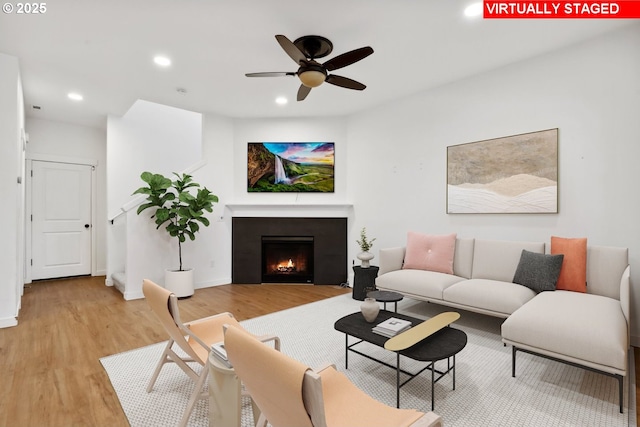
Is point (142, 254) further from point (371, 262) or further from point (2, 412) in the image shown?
point (371, 262)

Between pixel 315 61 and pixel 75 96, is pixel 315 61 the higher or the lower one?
the lower one

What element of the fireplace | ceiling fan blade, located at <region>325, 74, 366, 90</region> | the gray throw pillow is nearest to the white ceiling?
ceiling fan blade, located at <region>325, 74, 366, 90</region>

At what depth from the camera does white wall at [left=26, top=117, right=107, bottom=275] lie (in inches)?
225

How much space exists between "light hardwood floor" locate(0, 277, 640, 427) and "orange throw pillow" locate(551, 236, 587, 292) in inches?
29.0

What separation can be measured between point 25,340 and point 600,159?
19.4 ft

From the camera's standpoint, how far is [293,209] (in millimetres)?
5703

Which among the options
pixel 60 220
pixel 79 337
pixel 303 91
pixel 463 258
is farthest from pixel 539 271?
pixel 60 220

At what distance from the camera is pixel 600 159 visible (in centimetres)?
320

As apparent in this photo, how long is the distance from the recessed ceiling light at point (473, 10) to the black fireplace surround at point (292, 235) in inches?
137

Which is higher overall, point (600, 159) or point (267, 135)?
point (267, 135)

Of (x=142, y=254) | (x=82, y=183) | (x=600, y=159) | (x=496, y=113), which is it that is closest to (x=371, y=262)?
(x=496, y=113)

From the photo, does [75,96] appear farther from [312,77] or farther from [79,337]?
[312,77]

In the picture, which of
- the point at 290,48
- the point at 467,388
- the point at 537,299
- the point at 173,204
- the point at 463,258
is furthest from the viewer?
the point at 173,204

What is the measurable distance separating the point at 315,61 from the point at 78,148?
5.47m
